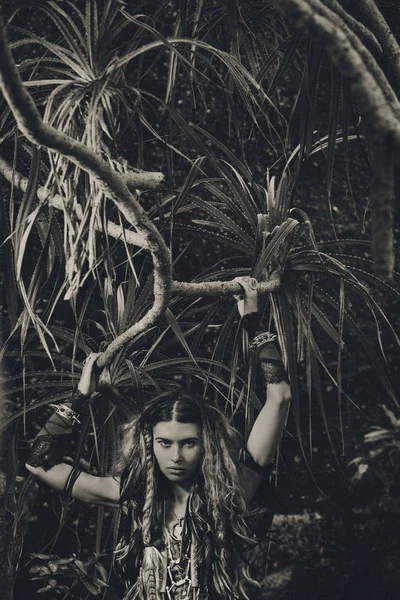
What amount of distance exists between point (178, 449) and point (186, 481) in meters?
0.08

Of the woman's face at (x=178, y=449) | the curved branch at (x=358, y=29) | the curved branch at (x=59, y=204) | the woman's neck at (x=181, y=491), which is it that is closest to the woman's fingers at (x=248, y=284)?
the curved branch at (x=59, y=204)

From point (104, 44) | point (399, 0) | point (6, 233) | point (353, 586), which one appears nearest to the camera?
point (104, 44)

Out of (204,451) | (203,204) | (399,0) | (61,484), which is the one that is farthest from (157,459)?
(399,0)

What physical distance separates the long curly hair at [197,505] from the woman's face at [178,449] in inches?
0.5

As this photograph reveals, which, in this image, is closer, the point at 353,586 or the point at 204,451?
the point at 204,451

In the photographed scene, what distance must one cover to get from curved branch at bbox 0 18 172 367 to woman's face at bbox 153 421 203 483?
0.23 meters

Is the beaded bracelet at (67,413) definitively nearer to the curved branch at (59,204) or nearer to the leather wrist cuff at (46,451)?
the leather wrist cuff at (46,451)

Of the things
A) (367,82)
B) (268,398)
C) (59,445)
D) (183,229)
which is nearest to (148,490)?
(59,445)

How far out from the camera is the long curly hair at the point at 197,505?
1.67m

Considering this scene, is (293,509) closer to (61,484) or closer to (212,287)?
(61,484)

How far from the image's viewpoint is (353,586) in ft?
8.57

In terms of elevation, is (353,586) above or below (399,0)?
below

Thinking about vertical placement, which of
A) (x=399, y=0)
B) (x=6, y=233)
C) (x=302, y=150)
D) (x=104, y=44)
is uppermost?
(x=399, y=0)

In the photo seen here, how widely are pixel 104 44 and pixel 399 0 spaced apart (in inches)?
45.0
